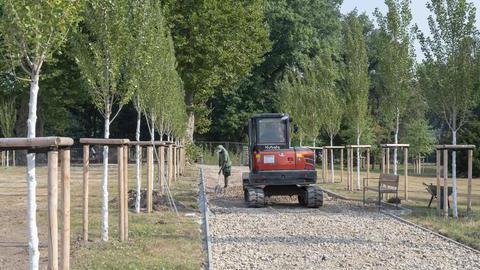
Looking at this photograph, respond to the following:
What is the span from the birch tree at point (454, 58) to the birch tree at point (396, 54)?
4.50m

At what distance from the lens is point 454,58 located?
1706 centimetres

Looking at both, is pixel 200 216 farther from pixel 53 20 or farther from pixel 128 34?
pixel 53 20

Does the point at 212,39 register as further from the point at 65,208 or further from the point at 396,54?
the point at 65,208

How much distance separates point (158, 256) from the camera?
9797mm

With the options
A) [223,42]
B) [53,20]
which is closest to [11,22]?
[53,20]

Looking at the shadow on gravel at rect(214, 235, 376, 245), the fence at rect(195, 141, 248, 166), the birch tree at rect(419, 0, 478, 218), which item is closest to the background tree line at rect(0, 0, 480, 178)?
the birch tree at rect(419, 0, 478, 218)

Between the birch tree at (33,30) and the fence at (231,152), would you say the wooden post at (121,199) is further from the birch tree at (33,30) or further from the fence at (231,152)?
the fence at (231,152)

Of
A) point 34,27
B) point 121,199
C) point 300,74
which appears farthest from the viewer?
point 300,74

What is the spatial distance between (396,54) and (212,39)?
1879 centimetres

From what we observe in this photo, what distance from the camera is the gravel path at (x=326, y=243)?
31.7 ft

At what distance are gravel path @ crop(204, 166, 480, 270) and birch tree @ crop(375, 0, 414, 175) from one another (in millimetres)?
6564

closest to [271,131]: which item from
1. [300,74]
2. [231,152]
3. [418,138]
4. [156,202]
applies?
[156,202]

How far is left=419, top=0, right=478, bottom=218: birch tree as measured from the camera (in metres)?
16.9

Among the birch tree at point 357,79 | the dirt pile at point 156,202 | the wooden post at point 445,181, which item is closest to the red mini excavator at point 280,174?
the dirt pile at point 156,202
